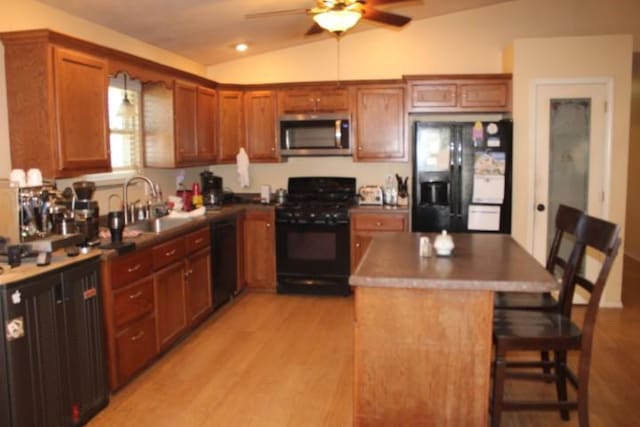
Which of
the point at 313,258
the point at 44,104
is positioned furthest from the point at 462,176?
the point at 44,104

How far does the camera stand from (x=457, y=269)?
101 inches

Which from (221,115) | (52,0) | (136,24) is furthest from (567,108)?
(52,0)

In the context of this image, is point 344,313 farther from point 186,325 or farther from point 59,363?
point 59,363

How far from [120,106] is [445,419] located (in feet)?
10.7

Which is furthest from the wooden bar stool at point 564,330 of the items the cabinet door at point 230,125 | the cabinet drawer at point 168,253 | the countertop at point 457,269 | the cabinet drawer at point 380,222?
the cabinet door at point 230,125

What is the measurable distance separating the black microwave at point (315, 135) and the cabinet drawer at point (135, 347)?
262 centimetres

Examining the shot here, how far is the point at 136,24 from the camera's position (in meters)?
4.13

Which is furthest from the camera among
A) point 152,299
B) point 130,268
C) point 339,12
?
point 152,299

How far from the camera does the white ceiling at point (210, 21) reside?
12.2 feet

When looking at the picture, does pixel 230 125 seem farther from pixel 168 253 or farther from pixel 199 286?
pixel 168 253

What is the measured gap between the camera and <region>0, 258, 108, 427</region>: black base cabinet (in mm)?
2422

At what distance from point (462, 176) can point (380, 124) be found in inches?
39.5

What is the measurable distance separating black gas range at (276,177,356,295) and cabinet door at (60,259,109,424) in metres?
2.59

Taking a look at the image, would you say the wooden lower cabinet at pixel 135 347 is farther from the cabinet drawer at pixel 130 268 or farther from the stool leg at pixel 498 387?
the stool leg at pixel 498 387
